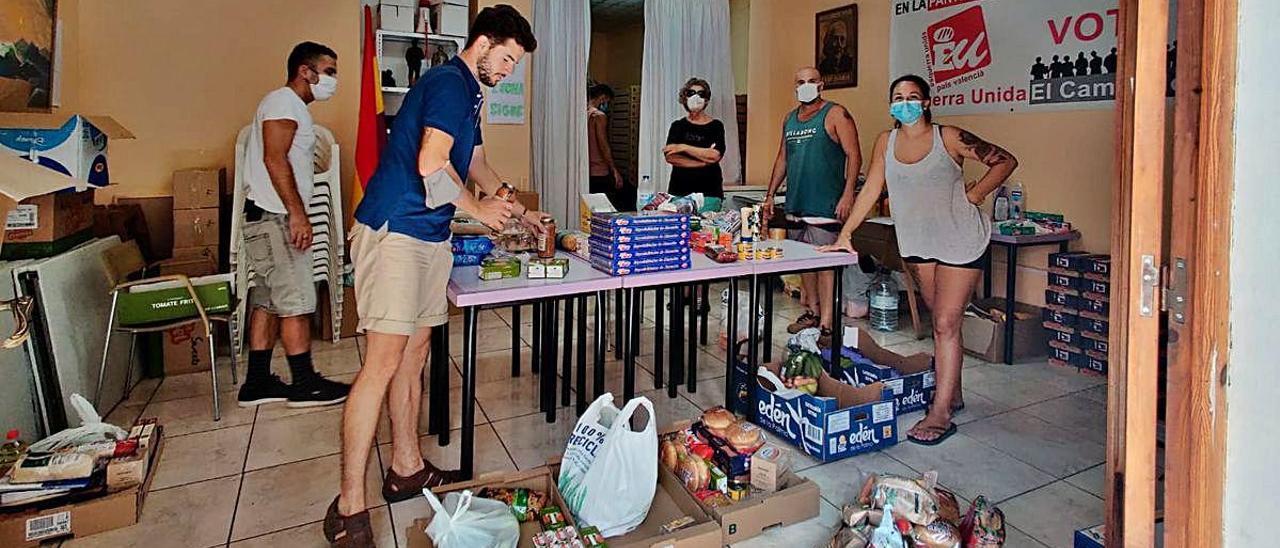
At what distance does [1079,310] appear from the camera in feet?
12.8

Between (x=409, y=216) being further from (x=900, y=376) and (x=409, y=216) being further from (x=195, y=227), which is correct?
(x=195, y=227)

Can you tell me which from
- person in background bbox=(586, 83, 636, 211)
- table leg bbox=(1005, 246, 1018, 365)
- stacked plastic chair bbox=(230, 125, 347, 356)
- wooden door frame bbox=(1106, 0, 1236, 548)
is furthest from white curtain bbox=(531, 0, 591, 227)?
wooden door frame bbox=(1106, 0, 1236, 548)

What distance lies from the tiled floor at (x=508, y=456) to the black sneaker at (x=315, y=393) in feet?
0.24

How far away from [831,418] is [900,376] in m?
0.69

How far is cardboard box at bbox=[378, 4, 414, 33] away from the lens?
185 inches

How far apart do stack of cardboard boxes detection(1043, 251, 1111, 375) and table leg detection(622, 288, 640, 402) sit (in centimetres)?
229

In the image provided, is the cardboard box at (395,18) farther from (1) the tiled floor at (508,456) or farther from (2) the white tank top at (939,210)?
(2) the white tank top at (939,210)

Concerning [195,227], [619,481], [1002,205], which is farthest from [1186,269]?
[195,227]

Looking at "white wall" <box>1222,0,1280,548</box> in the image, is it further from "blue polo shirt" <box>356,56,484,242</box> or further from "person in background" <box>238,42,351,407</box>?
"person in background" <box>238,42,351,407</box>

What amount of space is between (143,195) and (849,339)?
3842 millimetres

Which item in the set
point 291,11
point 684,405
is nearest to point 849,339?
point 684,405

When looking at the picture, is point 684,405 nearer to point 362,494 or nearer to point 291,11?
point 362,494

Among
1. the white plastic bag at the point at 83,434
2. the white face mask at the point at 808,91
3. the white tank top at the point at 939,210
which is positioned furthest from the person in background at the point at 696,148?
the white plastic bag at the point at 83,434

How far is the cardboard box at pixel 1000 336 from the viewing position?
402 centimetres
